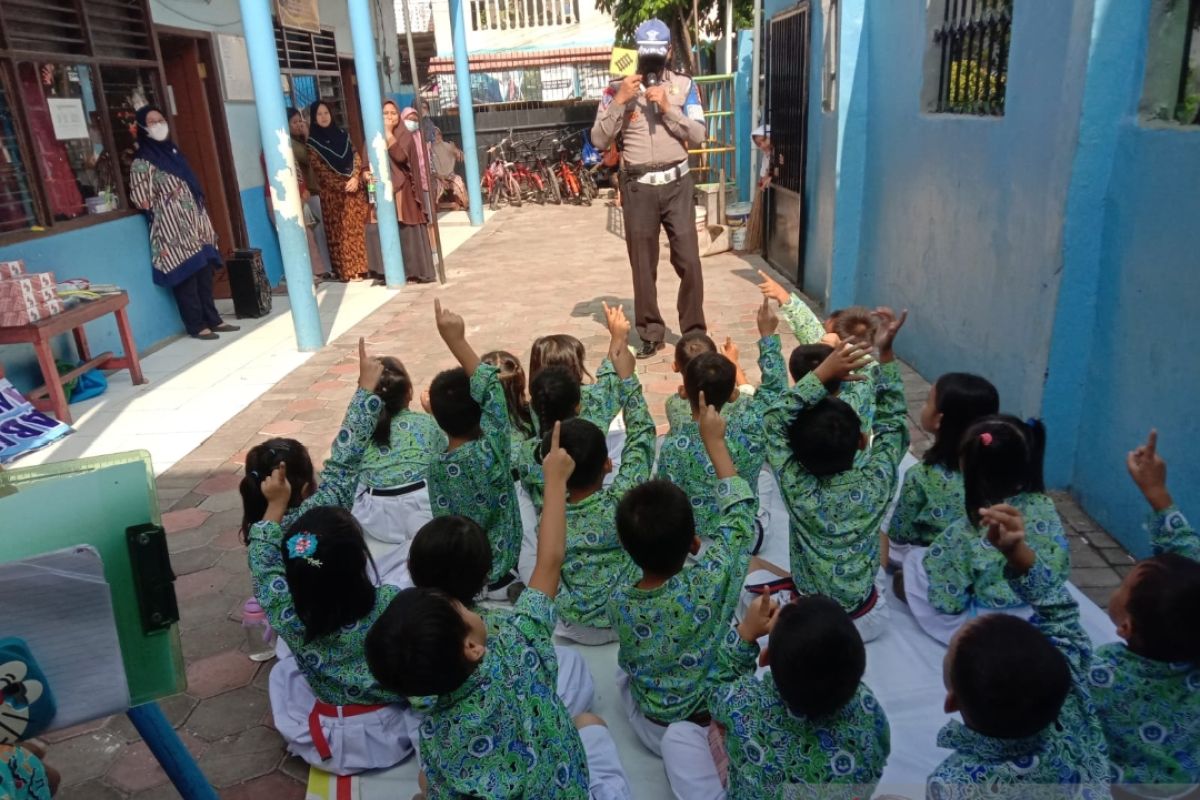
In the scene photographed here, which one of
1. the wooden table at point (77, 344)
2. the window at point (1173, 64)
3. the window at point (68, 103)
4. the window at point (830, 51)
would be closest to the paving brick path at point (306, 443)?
the wooden table at point (77, 344)

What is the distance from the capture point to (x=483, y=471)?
2766mm

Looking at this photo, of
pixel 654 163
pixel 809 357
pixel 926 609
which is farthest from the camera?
pixel 654 163

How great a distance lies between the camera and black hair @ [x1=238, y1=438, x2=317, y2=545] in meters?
2.55

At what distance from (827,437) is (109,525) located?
5.63 ft

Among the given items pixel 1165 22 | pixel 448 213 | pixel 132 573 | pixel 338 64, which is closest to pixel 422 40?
pixel 448 213

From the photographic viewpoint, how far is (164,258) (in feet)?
21.6

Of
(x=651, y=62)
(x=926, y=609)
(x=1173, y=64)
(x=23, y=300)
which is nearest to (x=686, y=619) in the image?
(x=926, y=609)

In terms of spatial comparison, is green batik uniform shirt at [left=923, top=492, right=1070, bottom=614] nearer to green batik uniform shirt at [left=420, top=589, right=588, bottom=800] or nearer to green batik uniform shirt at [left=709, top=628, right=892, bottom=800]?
green batik uniform shirt at [left=709, top=628, right=892, bottom=800]

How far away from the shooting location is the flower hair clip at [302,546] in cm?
196

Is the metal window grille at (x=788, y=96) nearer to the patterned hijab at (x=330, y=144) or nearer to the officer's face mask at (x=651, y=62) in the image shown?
the officer's face mask at (x=651, y=62)

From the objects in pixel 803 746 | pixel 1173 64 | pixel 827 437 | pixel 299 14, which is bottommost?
pixel 803 746

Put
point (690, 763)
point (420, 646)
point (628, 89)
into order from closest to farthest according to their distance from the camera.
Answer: point (420, 646) < point (690, 763) < point (628, 89)

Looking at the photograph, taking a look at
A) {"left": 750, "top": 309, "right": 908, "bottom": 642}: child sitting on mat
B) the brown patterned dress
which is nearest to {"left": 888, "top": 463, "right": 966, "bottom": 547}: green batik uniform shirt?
{"left": 750, "top": 309, "right": 908, "bottom": 642}: child sitting on mat

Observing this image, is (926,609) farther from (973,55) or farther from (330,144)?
(330,144)
